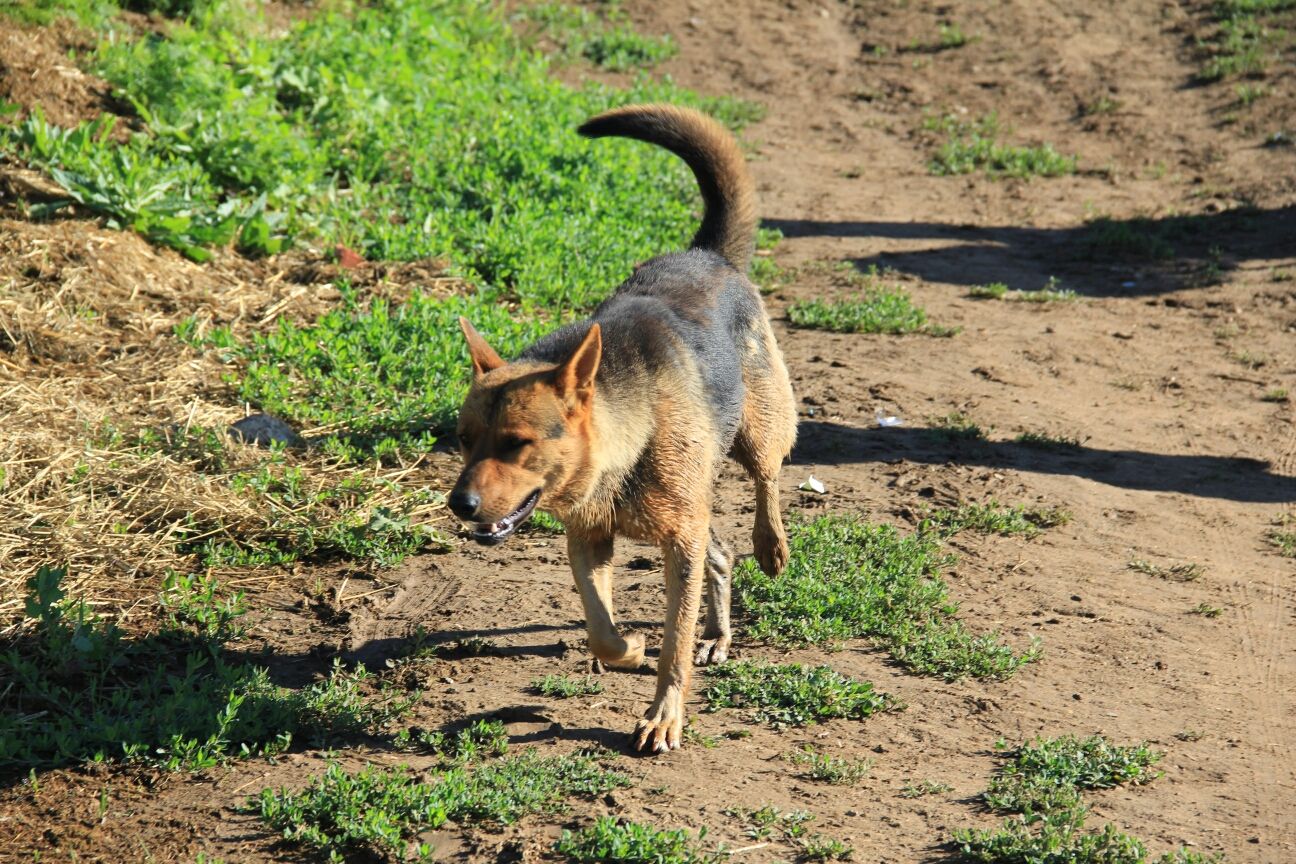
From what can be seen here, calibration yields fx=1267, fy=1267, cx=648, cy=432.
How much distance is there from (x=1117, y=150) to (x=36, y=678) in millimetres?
11405

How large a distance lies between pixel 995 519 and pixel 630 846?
331 centimetres

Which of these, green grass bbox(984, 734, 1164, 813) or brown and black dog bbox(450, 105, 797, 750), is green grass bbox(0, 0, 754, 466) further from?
green grass bbox(984, 734, 1164, 813)

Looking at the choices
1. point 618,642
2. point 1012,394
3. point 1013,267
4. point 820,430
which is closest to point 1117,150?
point 1013,267

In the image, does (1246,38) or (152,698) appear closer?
(152,698)

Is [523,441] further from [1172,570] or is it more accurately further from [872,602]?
[1172,570]

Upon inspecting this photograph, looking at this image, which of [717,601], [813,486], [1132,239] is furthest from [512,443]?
[1132,239]

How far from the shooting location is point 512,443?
442 cm

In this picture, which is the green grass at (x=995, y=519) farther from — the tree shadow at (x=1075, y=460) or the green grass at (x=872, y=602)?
the tree shadow at (x=1075, y=460)

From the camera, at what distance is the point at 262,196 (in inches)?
341

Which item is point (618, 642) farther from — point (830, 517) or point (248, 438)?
point (248, 438)

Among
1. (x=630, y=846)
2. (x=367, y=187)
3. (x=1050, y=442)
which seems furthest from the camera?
(x=367, y=187)

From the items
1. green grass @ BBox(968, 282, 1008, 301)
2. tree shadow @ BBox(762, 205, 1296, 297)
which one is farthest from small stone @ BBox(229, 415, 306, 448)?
green grass @ BBox(968, 282, 1008, 301)

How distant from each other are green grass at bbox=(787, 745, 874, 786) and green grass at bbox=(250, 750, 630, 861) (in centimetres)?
69

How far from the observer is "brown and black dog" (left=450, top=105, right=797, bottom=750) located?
4.45m
